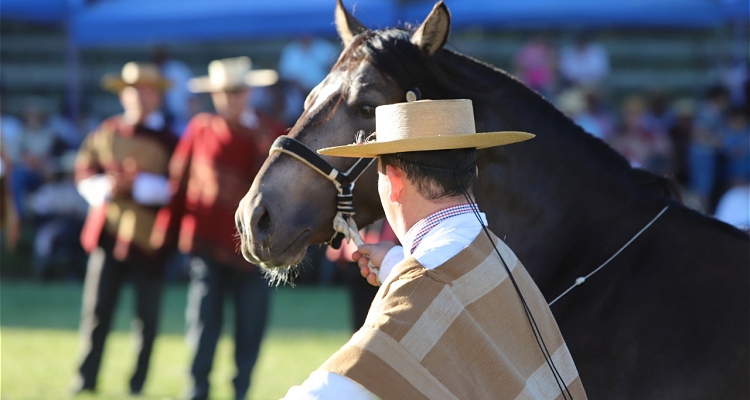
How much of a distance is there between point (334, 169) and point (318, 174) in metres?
0.07

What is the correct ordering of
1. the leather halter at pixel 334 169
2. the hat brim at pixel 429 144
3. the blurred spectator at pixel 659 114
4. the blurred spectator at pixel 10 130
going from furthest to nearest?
the blurred spectator at pixel 10 130 → the blurred spectator at pixel 659 114 → the leather halter at pixel 334 169 → the hat brim at pixel 429 144

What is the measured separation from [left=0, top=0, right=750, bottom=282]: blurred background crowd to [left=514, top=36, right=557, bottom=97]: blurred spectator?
0.10 feet

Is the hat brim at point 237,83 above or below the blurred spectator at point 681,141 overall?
above

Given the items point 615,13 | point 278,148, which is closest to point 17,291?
point 615,13

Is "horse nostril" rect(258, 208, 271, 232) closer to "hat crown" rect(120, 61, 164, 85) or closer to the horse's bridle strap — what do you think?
the horse's bridle strap

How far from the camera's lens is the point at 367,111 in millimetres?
4039

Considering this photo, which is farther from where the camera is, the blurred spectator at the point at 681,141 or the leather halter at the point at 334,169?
the blurred spectator at the point at 681,141

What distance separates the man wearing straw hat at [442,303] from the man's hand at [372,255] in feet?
2.21

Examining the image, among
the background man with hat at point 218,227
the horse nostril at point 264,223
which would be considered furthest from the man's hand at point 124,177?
the horse nostril at point 264,223

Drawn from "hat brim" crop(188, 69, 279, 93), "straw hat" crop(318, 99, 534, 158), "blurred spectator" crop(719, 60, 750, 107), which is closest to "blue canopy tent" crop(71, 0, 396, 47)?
"hat brim" crop(188, 69, 279, 93)

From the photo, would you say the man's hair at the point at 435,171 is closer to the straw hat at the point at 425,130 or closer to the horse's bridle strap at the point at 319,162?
the straw hat at the point at 425,130

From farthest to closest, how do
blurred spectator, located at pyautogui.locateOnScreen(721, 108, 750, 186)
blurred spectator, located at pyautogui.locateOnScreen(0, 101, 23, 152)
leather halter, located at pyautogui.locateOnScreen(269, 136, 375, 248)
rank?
blurred spectator, located at pyautogui.locateOnScreen(0, 101, 23, 152)
blurred spectator, located at pyautogui.locateOnScreen(721, 108, 750, 186)
leather halter, located at pyautogui.locateOnScreen(269, 136, 375, 248)

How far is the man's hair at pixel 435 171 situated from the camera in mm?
2832

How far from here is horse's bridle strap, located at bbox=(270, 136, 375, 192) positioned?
400 centimetres
